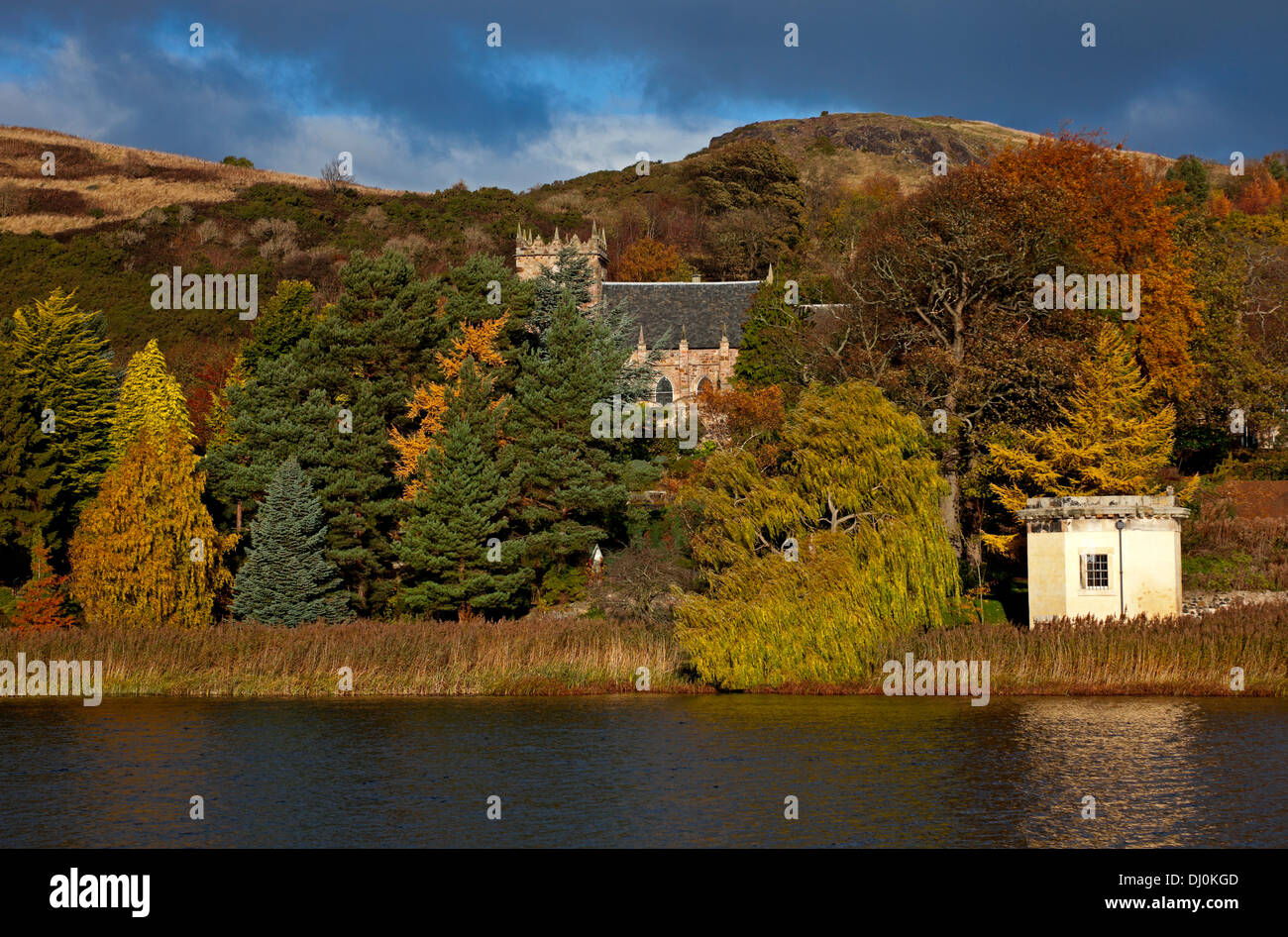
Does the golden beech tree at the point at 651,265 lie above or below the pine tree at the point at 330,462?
above

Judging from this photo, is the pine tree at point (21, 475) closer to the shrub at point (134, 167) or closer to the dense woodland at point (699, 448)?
the dense woodland at point (699, 448)

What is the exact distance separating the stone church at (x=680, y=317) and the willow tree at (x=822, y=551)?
42.8 m

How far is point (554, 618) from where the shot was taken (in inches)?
1873

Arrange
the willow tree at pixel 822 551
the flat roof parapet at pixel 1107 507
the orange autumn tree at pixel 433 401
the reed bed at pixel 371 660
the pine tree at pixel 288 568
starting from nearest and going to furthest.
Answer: the willow tree at pixel 822 551, the reed bed at pixel 371 660, the flat roof parapet at pixel 1107 507, the pine tree at pixel 288 568, the orange autumn tree at pixel 433 401

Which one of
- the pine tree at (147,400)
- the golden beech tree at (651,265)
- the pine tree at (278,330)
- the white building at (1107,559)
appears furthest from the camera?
the golden beech tree at (651,265)

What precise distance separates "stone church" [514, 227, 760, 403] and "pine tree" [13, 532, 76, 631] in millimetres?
43268

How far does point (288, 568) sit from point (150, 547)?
462cm

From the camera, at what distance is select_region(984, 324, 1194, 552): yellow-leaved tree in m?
47.1

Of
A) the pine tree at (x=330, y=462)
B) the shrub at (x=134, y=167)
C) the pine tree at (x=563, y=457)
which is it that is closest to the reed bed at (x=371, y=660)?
the pine tree at (x=330, y=462)

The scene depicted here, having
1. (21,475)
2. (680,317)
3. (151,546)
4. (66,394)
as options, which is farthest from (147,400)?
(680,317)

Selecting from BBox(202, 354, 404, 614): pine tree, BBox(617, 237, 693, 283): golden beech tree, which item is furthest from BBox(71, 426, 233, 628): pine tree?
BBox(617, 237, 693, 283): golden beech tree

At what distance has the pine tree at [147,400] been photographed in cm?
5806
